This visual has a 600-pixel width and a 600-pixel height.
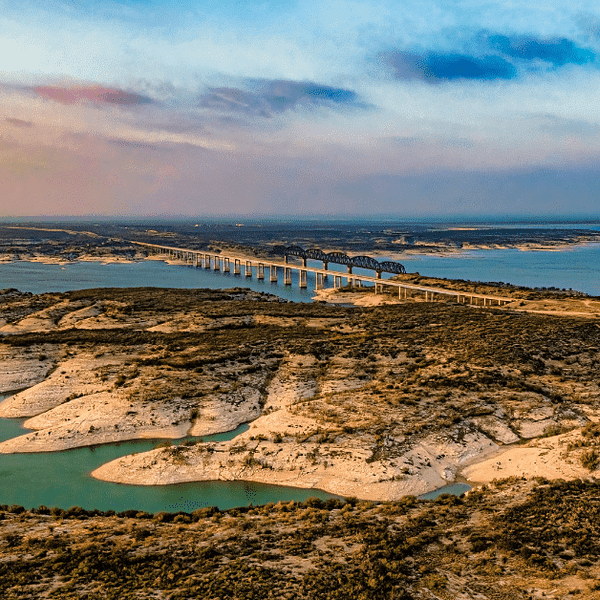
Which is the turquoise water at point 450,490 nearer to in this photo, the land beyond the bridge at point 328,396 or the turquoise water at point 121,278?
the land beyond the bridge at point 328,396

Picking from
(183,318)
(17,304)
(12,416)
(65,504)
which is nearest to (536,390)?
(65,504)

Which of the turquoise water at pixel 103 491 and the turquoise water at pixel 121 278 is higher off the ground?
the turquoise water at pixel 121 278

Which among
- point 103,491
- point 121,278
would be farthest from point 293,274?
point 103,491

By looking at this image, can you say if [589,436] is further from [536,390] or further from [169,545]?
[169,545]

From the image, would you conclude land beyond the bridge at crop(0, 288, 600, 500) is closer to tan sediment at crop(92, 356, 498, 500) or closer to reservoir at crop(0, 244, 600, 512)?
tan sediment at crop(92, 356, 498, 500)

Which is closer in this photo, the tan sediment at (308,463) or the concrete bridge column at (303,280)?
the tan sediment at (308,463)

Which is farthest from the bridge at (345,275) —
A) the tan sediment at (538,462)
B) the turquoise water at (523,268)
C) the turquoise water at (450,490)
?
the turquoise water at (450,490)

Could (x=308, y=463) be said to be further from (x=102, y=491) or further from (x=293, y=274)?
(x=293, y=274)
